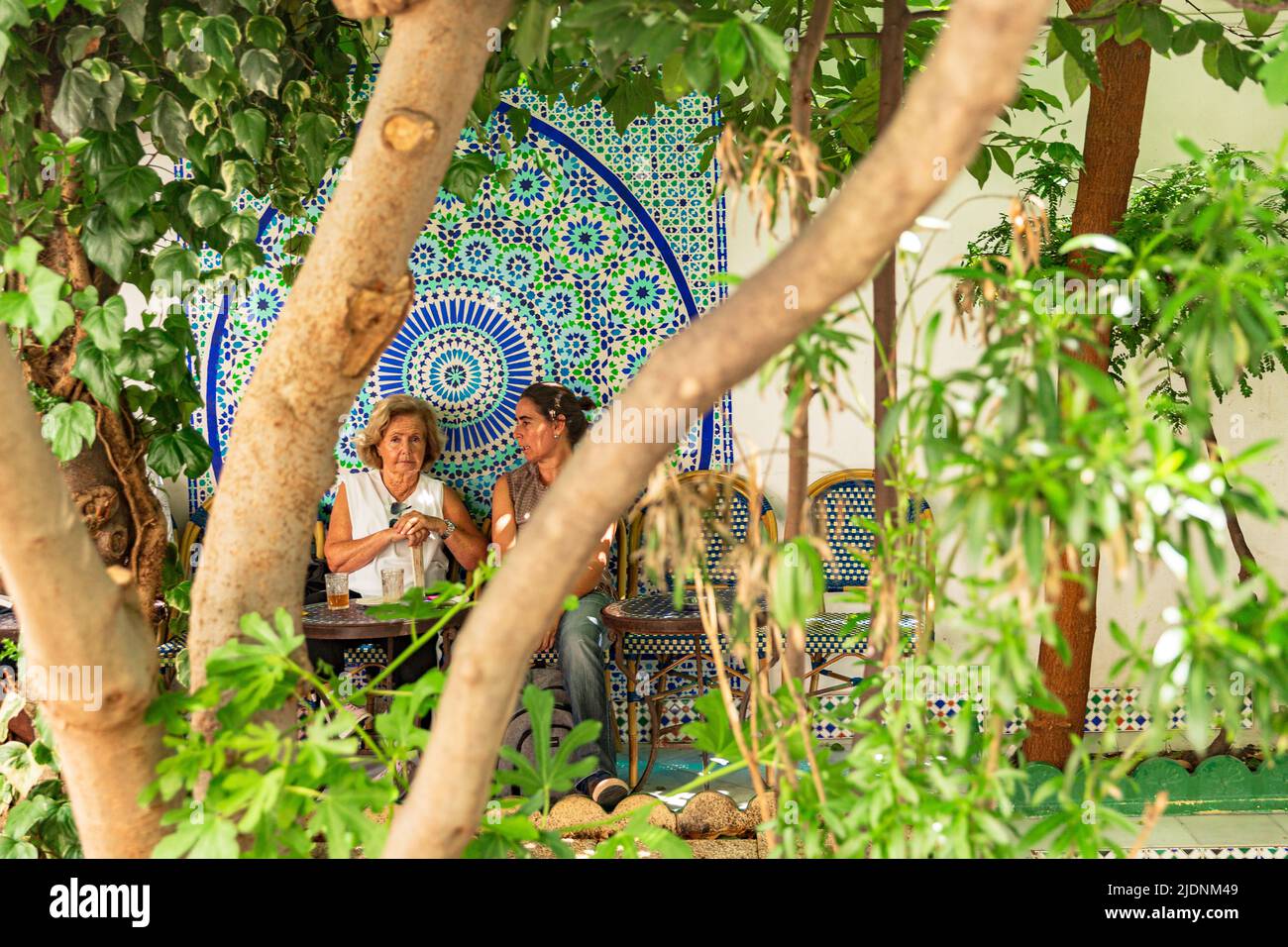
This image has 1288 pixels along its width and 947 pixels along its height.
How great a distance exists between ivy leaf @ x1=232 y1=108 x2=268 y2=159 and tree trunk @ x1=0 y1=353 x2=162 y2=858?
1092mm

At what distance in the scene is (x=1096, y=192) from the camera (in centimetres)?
407

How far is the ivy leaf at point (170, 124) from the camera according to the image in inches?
94.0

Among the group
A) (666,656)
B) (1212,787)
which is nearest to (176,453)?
(666,656)

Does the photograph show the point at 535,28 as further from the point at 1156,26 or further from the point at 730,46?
the point at 1156,26

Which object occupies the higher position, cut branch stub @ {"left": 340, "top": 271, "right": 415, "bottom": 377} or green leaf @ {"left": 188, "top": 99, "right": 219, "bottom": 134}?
green leaf @ {"left": 188, "top": 99, "right": 219, "bottom": 134}

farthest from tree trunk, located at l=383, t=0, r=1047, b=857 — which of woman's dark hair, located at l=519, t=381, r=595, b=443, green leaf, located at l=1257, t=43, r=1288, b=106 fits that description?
woman's dark hair, located at l=519, t=381, r=595, b=443

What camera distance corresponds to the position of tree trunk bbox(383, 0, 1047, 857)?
1.10 meters

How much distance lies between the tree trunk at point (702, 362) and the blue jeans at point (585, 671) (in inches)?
116

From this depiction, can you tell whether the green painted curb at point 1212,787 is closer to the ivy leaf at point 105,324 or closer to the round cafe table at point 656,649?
the round cafe table at point 656,649

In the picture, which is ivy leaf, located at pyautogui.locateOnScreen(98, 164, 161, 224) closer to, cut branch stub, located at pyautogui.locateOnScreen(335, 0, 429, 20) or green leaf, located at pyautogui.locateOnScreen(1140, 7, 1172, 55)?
cut branch stub, located at pyautogui.locateOnScreen(335, 0, 429, 20)

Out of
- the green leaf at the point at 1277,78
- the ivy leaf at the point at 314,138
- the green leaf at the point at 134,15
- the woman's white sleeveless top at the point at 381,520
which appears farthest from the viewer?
the woman's white sleeveless top at the point at 381,520

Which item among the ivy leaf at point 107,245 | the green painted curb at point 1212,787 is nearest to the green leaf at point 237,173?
the ivy leaf at point 107,245

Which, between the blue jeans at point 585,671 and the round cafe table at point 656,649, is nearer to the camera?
the round cafe table at point 656,649
